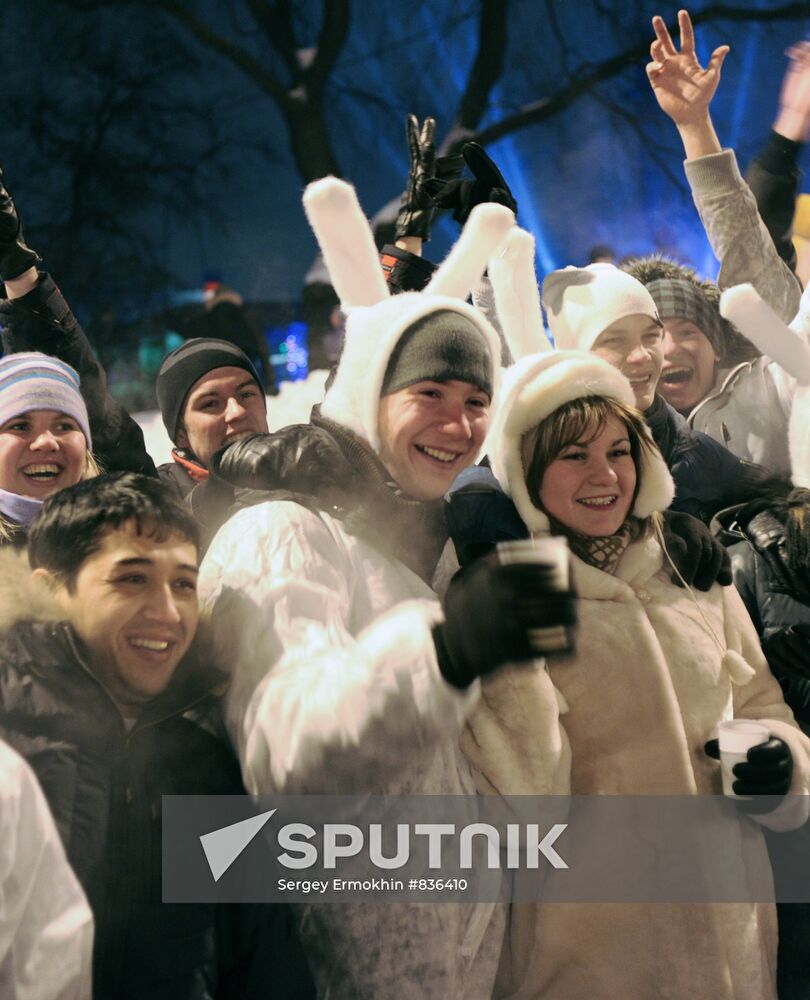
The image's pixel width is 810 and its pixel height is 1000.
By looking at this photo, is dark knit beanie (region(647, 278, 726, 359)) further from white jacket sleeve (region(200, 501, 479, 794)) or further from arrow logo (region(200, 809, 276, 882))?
arrow logo (region(200, 809, 276, 882))

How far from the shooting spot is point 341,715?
1.40 meters

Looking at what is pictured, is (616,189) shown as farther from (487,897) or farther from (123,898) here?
(123,898)

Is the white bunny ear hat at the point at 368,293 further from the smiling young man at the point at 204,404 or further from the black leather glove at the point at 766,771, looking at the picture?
the black leather glove at the point at 766,771

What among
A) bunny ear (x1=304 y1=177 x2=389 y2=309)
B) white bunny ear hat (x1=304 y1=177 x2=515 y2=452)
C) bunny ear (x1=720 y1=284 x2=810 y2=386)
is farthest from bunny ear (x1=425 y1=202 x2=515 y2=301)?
bunny ear (x1=720 y1=284 x2=810 y2=386)

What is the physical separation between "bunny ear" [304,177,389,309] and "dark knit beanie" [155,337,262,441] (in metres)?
0.42

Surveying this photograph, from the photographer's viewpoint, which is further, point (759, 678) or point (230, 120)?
point (230, 120)

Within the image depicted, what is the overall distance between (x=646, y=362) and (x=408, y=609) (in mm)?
→ 1104

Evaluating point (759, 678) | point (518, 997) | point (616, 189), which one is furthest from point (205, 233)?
point (518, 997)

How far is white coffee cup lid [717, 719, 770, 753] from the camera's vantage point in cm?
186

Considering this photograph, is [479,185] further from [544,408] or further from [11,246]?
[11,246]

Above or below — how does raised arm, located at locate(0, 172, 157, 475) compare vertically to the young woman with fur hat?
above

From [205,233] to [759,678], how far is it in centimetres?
Result: 165

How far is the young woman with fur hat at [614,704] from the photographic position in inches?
74.0

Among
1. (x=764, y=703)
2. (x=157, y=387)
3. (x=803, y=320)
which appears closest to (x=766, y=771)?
(x=764, y=703)
